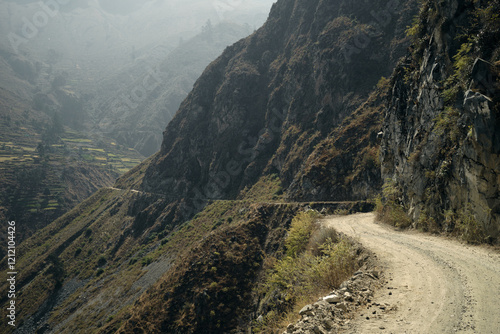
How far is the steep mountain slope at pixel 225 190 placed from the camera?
37.0 m

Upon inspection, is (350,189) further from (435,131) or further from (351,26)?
(351,26)

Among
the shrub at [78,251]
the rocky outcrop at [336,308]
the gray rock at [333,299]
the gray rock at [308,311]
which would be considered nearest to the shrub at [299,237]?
the rocky outcrop at [336,308]

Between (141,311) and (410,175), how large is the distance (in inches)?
1522

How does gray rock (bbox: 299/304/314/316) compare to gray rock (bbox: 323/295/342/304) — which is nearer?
gray rock (bbox: 299/304/314/316)

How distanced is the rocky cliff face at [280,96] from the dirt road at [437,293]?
→ 28.8 metres

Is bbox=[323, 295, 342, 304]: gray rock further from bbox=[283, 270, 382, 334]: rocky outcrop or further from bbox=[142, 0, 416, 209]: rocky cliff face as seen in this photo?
bbox=[142, 0, 416, 209]: rocky cliff face

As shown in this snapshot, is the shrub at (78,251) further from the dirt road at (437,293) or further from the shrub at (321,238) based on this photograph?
the dirt road at (437,293)

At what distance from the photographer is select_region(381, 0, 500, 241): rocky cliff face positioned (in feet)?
36.1

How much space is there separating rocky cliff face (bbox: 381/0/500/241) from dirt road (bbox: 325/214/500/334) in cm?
248

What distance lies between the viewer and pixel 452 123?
1436 centimetres

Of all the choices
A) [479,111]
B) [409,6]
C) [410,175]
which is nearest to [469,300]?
[479,111]

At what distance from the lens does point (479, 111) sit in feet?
36.7

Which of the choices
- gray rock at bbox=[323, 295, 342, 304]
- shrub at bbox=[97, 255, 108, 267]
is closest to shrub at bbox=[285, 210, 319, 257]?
gray rock at bbox=[323, 295, 342, 304]

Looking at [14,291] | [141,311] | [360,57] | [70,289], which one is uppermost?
[360,57]
